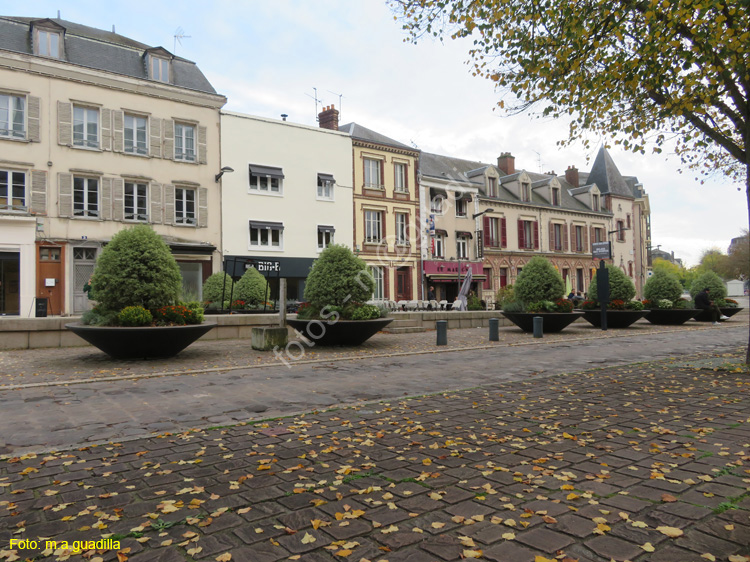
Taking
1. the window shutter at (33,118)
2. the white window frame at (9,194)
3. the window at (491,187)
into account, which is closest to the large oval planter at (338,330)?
the white window frame at (9,194)

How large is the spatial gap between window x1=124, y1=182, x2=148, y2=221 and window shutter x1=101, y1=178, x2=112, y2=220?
0.76 metres

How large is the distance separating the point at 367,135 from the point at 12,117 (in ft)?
61.8

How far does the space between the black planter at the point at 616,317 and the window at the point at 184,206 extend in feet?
61.8

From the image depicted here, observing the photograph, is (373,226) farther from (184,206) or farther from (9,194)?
(9,194)

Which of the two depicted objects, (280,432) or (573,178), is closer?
(280,432)

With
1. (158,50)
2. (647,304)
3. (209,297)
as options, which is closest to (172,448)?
(209,297)

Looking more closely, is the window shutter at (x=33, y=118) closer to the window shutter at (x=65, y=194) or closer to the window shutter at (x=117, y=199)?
the window shutter at (x=65, y=194)

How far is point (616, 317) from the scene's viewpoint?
19625 mm

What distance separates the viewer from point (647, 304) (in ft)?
73.1

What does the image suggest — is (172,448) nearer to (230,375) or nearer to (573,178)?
(230,375)

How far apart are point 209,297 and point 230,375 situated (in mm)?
11074

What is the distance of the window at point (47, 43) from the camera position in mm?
22562

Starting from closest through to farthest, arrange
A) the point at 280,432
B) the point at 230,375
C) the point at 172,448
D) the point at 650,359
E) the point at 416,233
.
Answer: the point at 172,448 → the point at 280,432 → the point at 230,375 → the point at 650,359 → the point at 416,233

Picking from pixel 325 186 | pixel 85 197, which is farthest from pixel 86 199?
pixel 325 186
